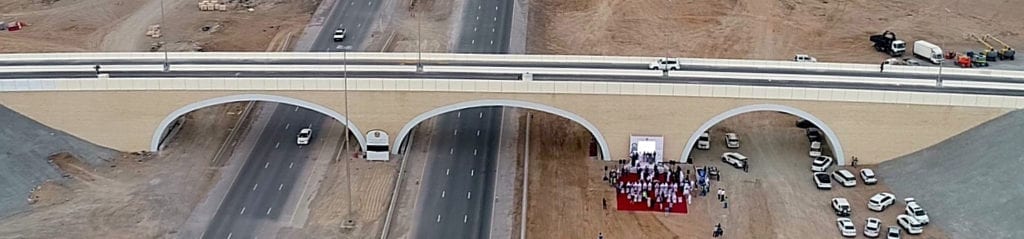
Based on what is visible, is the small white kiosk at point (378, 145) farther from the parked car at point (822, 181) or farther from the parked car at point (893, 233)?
the parked car at point (893, 233)

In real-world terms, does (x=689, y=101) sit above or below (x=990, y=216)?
above

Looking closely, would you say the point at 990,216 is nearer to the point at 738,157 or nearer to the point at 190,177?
the point at 738,157

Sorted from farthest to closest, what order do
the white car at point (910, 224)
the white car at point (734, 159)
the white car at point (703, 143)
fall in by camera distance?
1. the white car at point (703, 143)
2. the white car at point (734, 159)
3. the white car at point (910, 224)

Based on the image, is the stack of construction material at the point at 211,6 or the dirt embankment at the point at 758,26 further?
the stack of construction material at the point at 211,6

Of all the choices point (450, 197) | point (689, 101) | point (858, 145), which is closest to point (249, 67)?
point (450, 197)

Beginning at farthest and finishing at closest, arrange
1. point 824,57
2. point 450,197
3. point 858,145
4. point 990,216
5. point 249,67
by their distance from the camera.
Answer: point 824,57
point 249,67
point 858,145
point 450,197
point 990,216

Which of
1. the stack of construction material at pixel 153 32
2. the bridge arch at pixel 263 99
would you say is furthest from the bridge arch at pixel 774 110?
the stack of construction material at pixel 153 32

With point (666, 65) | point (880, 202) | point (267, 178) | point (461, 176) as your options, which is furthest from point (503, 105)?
point (880, 202)
